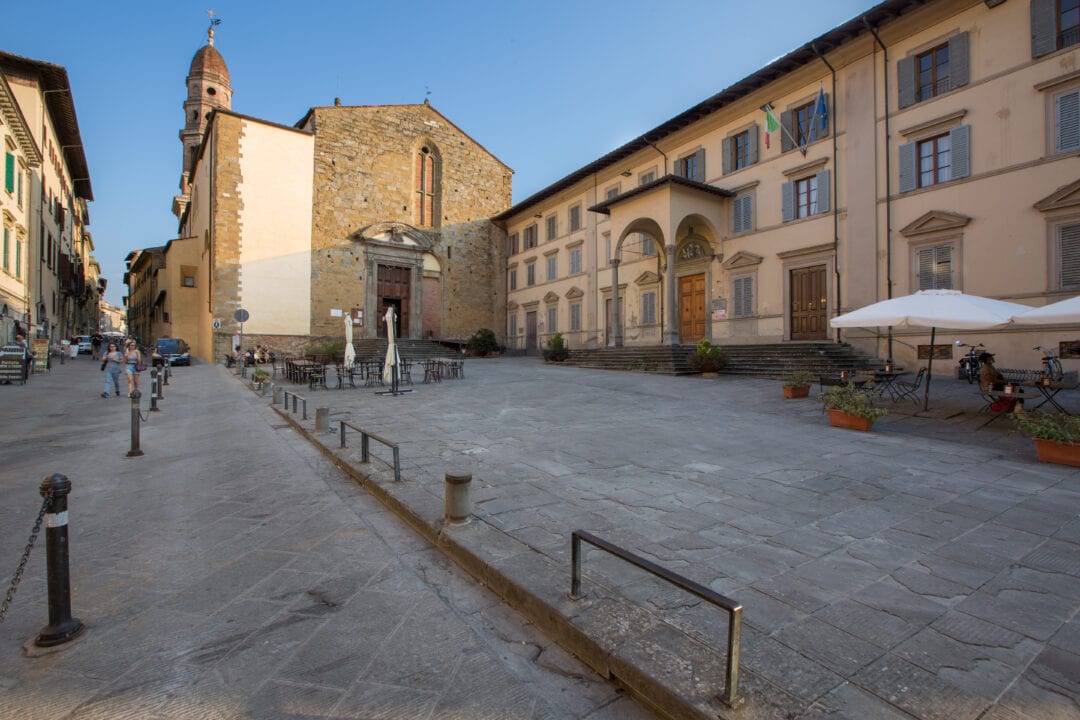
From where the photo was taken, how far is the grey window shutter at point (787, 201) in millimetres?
17266

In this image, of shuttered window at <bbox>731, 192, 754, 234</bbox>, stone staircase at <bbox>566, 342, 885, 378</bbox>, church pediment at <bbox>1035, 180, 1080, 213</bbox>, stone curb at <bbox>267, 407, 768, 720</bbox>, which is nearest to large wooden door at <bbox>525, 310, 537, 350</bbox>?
stone staircase at <bbox>566, 342, 885, 378</bbox>

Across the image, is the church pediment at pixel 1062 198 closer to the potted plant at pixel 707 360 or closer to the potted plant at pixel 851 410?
the potted plant at pixel 707 360

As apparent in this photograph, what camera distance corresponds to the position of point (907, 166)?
47.3ft

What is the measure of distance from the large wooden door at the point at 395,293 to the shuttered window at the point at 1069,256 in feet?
88.0

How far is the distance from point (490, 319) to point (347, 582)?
31.1 meters

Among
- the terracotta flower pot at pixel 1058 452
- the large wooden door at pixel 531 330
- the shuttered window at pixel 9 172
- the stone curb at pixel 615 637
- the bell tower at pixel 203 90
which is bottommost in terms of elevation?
the stone curb at pixel 615 637

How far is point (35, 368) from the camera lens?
61.7ft

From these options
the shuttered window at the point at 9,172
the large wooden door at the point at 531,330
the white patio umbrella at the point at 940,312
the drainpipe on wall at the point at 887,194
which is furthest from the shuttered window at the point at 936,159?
the shuttered window at the point at 9,172

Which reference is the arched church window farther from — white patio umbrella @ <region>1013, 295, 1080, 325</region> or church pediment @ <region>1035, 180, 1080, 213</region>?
white patio umbrella @ <region>1013, 295, 1080, 325</region>

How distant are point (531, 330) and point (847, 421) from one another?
77.2 ft

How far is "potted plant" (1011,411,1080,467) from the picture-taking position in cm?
564

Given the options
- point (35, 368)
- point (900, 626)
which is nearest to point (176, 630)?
point (900, 626)

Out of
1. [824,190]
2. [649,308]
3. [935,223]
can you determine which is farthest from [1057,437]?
[649,308]

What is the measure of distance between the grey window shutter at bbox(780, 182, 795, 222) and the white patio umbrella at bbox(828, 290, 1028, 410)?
9.42m
